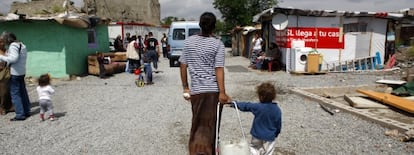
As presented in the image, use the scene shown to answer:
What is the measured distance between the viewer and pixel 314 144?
15.2 feet

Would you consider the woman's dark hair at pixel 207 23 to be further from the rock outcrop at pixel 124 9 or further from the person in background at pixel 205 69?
the rock outcrop at pixel 124 9

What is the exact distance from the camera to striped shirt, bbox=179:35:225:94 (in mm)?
3385

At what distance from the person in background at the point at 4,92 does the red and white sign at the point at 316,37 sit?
10286 mm

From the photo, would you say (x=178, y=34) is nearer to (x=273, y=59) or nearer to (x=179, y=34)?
(x=179, y=34)

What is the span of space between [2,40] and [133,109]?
2701 mm

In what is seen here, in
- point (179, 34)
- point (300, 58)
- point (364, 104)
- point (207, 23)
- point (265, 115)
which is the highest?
point (179, 34)

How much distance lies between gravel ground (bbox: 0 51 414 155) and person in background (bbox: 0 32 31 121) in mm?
283

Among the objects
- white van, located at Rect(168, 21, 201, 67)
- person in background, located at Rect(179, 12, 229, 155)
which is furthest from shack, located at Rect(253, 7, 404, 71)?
person in background, located at Rect(179, 12, 229, 155)

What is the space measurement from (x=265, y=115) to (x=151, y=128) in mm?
2584

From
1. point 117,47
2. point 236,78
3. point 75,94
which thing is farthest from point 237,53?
point 75,94

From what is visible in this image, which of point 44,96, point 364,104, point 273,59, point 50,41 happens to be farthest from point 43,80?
point 273,59

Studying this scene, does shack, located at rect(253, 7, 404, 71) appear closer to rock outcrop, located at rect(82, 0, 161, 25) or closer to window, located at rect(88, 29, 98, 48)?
window, located at rect(88, 29, 98, 48)

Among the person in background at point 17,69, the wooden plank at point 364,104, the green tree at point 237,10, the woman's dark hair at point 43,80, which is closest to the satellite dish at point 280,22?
the wooden plank at point 364,104

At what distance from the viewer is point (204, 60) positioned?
3396 millimetres
